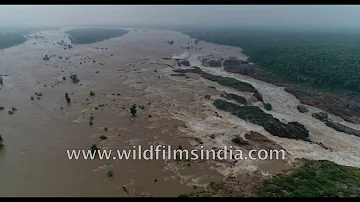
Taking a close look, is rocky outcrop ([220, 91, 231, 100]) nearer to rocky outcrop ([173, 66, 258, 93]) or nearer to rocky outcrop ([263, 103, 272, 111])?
rocky outcrop ([173, 66, 258, 93])

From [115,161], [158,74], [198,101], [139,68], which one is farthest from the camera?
[139,68]

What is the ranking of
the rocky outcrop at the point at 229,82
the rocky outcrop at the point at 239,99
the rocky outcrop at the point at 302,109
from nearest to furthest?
the rocky outcrop at the point at 302,109 → the rocky outcrop at the point at 239,99 → the rocky outcrop at the point at 229,82

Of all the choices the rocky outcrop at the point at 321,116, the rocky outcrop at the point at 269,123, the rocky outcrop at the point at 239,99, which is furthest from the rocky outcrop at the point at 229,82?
the rocky outcrop at the point at 321,116

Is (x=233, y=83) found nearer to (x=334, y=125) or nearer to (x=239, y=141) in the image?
(x=334, y=125)

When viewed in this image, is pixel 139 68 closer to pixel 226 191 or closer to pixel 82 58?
pixel 82 58

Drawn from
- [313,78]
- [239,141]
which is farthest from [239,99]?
[313,78]

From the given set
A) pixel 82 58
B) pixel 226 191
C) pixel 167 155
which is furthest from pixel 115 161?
pixel 82 58

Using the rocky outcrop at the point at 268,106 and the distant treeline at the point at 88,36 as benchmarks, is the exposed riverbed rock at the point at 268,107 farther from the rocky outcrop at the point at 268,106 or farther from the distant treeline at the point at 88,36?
the distant treeline at the point at 88,36
